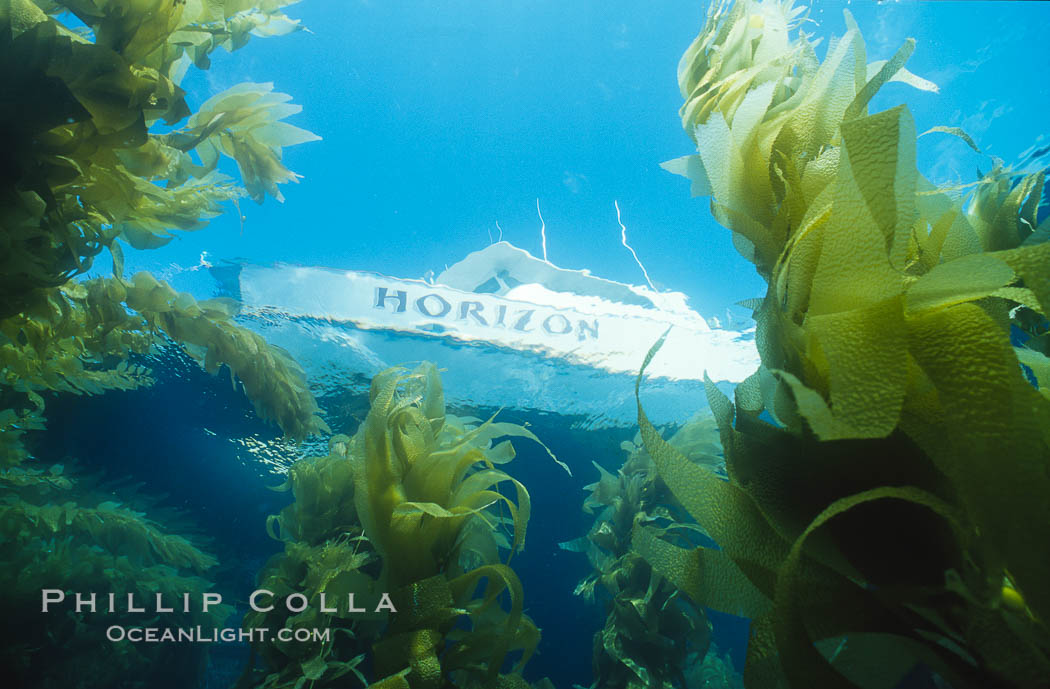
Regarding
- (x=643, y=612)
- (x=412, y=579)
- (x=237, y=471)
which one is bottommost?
(x=643, y=612)

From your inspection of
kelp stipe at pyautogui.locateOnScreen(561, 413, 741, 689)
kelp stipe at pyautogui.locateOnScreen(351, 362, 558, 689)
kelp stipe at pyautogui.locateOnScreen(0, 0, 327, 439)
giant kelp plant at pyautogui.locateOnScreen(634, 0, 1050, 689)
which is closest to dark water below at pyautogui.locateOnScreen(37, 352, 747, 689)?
kelp stipe at pyautogui.locateOnScreen(561, 413, 741, 689)

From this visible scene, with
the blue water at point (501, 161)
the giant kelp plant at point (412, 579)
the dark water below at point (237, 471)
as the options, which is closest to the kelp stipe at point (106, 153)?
the giant kelp plant at point (412, 579)

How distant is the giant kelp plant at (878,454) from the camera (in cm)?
47

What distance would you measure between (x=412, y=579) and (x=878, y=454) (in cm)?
127

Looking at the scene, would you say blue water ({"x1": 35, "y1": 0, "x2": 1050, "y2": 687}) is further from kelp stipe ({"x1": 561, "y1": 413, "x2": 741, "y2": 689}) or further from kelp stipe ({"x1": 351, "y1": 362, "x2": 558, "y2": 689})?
kelp stipe ({"x1": 351, "y1": 362, "x2": 558, "y2": 689})

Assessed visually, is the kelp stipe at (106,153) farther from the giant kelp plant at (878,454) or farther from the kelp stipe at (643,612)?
the kelp stipe at (643,612)

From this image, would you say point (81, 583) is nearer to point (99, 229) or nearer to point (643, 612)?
point (99, 229)

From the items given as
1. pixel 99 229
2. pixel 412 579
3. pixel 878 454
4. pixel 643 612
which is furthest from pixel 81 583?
pixel 878 454

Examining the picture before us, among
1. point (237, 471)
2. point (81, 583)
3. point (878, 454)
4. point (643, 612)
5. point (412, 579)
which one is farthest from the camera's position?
point (237, 471)

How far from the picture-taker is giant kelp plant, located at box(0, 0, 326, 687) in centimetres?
102

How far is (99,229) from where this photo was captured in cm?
129

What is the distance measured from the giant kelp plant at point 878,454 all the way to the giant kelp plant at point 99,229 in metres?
1.64

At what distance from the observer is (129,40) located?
1061mm

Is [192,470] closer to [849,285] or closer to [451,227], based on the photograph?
[451,227]
